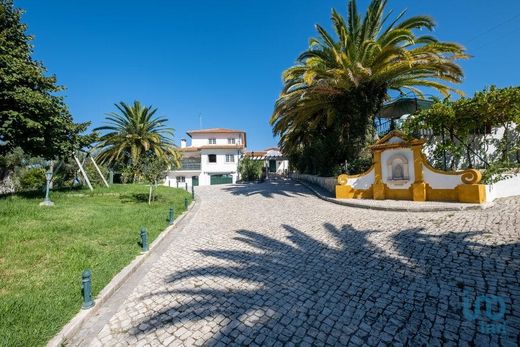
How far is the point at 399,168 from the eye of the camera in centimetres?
1153

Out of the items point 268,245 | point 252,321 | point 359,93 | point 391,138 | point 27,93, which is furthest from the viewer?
point 359,93

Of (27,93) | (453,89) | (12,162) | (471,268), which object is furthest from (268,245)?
(12,162)

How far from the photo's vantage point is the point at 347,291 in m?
4.08

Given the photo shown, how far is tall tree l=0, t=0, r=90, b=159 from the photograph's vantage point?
10367mm

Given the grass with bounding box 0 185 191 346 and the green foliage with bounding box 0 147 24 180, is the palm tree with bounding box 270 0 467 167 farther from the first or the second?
the green foliage with bounding box 0 147 24 180

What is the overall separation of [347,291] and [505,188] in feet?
35.1

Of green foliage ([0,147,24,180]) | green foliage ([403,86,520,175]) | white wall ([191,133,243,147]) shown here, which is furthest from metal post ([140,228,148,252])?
white wall ([191,133,243,147])

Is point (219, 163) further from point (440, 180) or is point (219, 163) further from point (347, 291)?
point (347, 291)

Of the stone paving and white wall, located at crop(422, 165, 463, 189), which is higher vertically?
white wall, located at crop(422, 165, 463, 189)

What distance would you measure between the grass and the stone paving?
82 cm

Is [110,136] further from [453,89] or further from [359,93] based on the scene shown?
[453,89]

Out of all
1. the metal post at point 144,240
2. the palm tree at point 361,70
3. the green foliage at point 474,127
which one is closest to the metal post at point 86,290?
the metal post at point 144,240

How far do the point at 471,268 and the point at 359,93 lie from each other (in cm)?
1022

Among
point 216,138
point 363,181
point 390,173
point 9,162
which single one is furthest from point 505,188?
point 9,162
